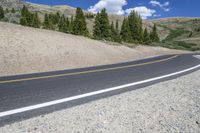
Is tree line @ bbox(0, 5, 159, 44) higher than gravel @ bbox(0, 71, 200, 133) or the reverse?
higher

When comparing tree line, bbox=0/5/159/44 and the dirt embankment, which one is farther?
tree line, bbox=0/5/159/44

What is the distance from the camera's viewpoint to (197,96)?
608 cm

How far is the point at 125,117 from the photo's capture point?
429 cm

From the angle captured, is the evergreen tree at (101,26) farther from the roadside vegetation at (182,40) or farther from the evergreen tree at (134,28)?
the roadside vegetation at (182,40)

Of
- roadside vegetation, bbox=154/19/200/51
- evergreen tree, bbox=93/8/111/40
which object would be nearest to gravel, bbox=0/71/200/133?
evergreen tree, bbox=93/8/111/40

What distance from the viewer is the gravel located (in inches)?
146

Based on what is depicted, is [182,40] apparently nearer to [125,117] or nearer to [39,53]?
[39,53]

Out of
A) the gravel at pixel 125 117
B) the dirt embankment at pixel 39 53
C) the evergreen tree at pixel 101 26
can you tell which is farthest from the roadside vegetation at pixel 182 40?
the gravel at pixel 125 117

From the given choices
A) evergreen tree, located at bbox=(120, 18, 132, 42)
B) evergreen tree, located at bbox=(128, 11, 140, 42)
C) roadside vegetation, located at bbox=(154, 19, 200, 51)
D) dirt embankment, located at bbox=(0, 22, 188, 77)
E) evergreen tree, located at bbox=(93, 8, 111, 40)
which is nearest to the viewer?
dirt embankment, located at bbox=(0, 22, 188, 77)

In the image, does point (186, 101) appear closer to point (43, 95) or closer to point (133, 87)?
point (133, 87)

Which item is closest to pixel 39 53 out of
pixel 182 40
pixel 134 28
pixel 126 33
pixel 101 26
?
pixel 101 26

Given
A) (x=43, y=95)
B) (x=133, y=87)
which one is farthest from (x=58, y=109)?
(x=133, y=87)

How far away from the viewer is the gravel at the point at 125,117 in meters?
3.72

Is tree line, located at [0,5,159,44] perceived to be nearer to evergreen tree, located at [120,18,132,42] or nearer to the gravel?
evergreen tree, located at [120,18,132,42]
